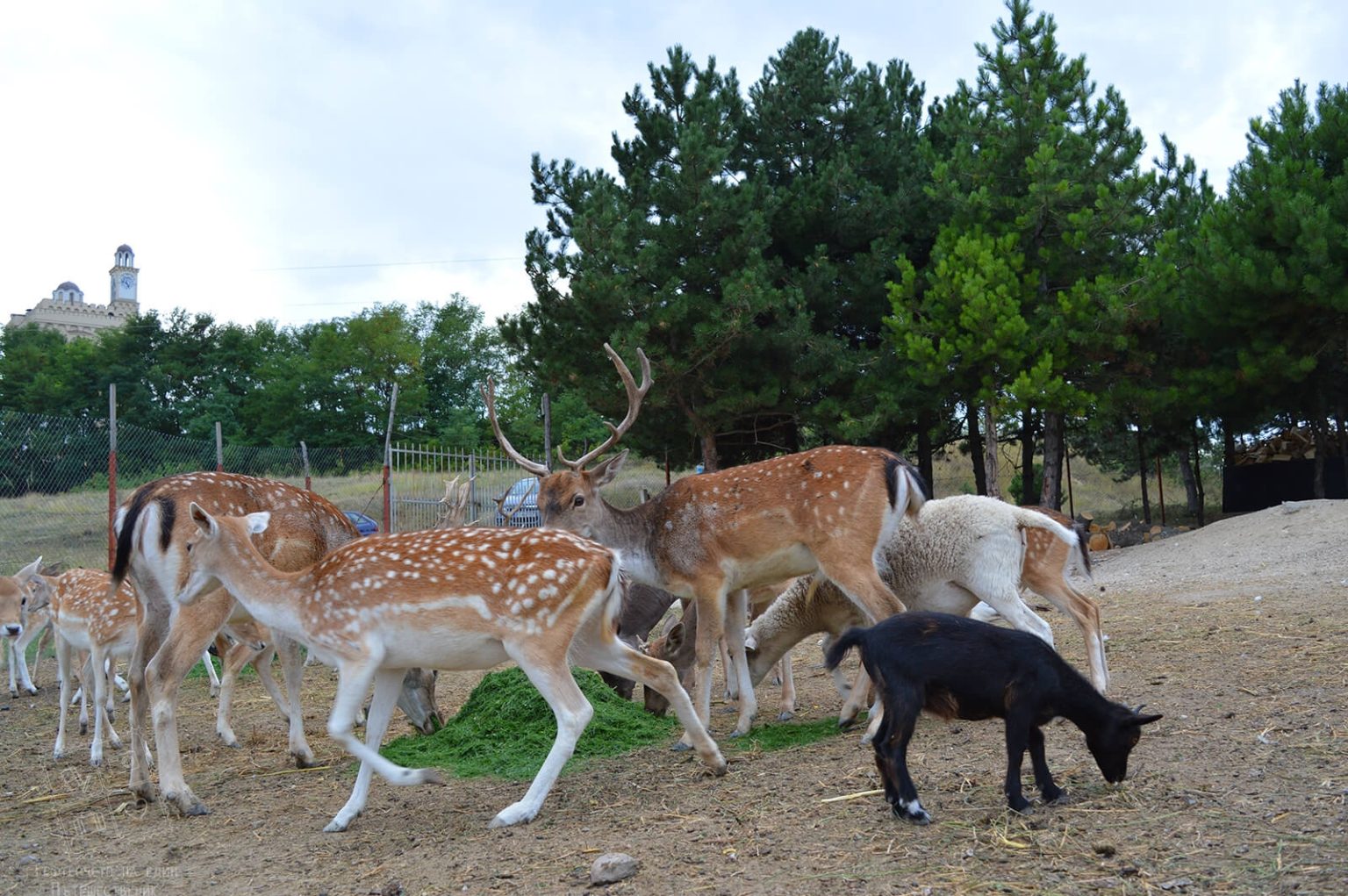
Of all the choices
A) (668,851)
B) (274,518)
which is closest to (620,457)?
(274,518)

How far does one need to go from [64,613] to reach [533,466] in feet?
12.1

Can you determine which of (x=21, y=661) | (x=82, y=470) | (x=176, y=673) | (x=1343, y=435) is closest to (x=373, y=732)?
(x=176, y=673)

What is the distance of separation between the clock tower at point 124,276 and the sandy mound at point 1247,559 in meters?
67.9

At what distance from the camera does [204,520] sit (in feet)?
18.0

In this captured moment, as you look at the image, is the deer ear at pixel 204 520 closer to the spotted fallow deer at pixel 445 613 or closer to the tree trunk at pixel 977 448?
the spotted fallow deer at pixel 445 613

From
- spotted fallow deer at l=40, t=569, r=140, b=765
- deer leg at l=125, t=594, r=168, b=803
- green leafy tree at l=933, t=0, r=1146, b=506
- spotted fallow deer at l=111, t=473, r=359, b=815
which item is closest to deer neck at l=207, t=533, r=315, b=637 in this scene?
spotted fallow deer at l=111, t=473, r=359, b=815

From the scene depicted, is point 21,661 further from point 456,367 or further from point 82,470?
point 456,367

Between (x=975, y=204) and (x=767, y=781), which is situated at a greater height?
(x=975, y=204)

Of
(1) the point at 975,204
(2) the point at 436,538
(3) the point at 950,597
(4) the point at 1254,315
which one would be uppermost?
(1) the point at 975,204

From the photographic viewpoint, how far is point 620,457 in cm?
802

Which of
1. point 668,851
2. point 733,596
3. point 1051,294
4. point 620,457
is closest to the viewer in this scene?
point 668,851

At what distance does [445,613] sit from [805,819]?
1.84 meters

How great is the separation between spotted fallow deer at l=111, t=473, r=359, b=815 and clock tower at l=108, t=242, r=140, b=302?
7036 centimetres

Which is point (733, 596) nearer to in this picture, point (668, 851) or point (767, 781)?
point (767, 781)
